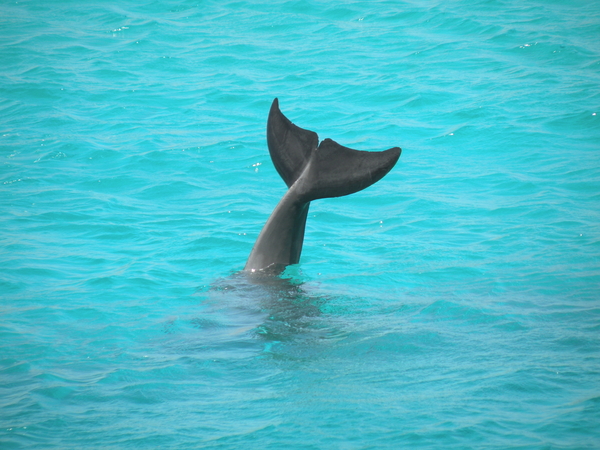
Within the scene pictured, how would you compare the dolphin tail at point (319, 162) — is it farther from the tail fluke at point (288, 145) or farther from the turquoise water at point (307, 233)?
the turquoise water at point (307, 233)

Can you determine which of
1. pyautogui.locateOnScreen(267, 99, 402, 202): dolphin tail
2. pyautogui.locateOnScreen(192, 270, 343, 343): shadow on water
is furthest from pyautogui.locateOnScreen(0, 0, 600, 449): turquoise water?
pyautogui.locateOnScreen(267, 99, 402, 202): dolphin tail

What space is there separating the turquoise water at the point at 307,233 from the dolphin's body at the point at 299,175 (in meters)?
0.38

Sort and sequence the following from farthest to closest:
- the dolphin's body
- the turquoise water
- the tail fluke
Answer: the tail fluke, the dolphin's body, the turquoise water

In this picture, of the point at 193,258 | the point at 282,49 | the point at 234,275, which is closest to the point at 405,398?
the point at 234,275

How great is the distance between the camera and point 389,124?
1307cm

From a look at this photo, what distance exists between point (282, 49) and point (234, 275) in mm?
10792

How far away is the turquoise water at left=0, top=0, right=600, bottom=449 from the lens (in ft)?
16.1

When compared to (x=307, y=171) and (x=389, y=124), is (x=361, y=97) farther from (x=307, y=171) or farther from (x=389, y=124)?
(x=307, y=171)

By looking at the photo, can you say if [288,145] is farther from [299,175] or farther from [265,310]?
[265,310]

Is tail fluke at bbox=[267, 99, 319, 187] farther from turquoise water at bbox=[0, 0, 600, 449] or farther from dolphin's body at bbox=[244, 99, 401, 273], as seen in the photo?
turquoise water at bbox=[0, 0, 600, 449]

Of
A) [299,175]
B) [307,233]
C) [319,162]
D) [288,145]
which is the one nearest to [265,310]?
[299,175]

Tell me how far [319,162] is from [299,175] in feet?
1.07

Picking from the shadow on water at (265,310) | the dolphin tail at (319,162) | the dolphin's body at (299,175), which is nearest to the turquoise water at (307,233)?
the shadow on water at (265,310)

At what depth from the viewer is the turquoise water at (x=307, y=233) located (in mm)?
4895
